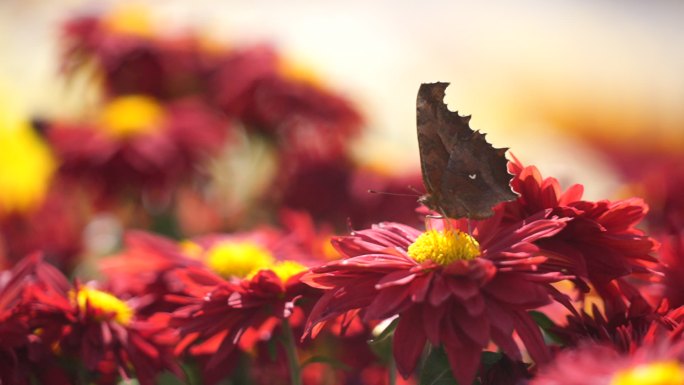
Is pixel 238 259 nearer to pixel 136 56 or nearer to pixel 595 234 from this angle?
pixel 595 234

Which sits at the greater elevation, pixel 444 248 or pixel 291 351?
pixel 444 248

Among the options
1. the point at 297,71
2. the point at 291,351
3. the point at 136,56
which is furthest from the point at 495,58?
the point at 291,351

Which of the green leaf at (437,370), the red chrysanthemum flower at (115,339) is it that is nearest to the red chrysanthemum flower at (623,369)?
the green leaf at (437,370)

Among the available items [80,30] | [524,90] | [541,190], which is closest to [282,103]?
[80,30]

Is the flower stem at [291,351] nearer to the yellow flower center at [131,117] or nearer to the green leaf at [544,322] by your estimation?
the green leaf at [544,322]

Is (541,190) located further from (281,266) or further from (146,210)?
(146,210)

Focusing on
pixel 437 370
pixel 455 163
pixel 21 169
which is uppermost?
pixel 455 163

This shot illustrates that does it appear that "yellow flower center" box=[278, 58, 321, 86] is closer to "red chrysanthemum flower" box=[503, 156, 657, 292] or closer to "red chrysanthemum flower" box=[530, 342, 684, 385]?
"red chrysanthemum flower" box=[503, 156, 657, 292]
